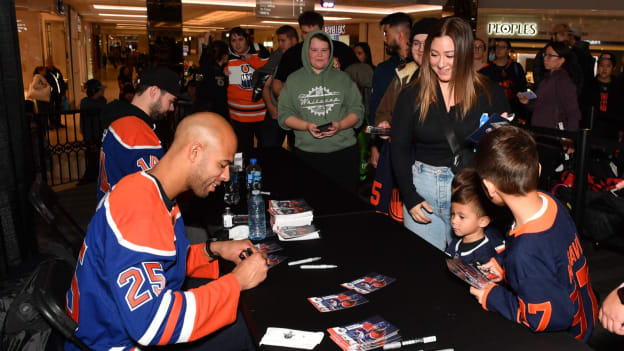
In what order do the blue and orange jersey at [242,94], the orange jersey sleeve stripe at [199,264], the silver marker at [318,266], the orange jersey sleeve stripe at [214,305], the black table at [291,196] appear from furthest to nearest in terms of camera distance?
the blue and orange jersey at [242,94] < the black table at [291,196] < the orange jersey sleeve stripe at [199,264] < the silver marker at [318,266] < the orange jersey sleeve stripe at [214,305]

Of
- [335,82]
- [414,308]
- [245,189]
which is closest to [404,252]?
[414,308]

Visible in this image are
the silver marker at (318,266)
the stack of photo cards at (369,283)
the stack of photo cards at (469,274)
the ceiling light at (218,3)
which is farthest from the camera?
the ceiling light at (218,3)

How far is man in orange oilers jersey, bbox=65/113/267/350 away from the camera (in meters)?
1.35

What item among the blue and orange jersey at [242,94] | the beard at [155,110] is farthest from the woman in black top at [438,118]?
the blue and orange jersey at [242,94]

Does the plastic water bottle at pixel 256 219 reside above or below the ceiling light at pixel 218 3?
below

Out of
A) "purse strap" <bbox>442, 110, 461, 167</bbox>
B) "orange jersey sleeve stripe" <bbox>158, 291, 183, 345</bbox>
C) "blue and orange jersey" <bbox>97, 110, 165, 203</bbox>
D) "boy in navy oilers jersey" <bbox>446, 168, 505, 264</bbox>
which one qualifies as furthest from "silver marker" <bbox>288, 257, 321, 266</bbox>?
"blue and orange jersey" <bbox>97, 110, 165, 203</bbox>

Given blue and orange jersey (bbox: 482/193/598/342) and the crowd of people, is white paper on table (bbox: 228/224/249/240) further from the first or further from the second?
blue and orange jersey (bbox: 482/193/598/342)

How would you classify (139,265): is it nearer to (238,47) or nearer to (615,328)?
(615,328)

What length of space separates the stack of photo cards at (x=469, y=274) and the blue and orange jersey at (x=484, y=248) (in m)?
0.74

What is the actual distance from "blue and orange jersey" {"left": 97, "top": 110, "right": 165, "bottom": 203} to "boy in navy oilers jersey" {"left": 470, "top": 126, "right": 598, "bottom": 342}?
71.7 inches

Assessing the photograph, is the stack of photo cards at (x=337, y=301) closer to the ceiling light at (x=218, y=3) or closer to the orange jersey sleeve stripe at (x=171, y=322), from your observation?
the orange jersey sleeve stripe at (x=171, y=322)

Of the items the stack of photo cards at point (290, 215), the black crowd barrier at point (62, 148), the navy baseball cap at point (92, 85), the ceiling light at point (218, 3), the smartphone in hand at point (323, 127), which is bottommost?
the black crowd barrier at point (62, 148)

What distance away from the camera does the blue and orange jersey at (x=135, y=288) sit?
52.9 inches

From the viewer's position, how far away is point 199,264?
204 centimetres
